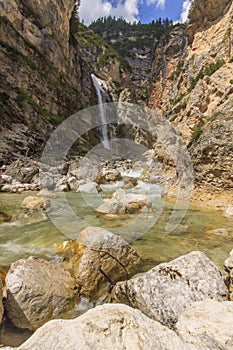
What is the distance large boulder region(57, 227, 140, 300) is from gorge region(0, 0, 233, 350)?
0.02 meters

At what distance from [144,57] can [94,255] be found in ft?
242

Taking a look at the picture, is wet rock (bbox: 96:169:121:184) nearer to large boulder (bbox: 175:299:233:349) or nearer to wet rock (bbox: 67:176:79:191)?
wet rock (bbox: 67:176:79:191)

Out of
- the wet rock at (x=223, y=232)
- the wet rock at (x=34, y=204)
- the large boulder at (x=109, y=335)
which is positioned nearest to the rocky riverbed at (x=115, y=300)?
the large boulder at (x=109, y=335)

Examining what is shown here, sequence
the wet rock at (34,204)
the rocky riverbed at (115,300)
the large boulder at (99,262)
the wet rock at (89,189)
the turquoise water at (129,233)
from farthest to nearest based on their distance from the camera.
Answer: the wet rock at (89,189) → the wet rock at (34,204) → the turquoise water at (129,233) → the large boulder at (99,262) → the rocky riverbed at (115,300)

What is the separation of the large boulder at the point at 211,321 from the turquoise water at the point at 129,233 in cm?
192

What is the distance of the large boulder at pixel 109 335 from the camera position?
4.80 feet

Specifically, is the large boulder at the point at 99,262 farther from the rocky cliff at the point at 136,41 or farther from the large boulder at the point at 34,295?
the rocky cliff at the point at 136,41

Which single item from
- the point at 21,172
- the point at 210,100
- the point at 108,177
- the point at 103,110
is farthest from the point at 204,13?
the point at 21,172

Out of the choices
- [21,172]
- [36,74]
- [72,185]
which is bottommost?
[72,185]

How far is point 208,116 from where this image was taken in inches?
456

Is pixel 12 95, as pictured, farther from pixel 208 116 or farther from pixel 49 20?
pixel 208 116

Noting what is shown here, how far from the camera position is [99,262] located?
388 centimetres

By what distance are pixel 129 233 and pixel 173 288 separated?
10.4 feet

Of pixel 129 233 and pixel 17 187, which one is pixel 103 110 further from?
pixel 129 233
